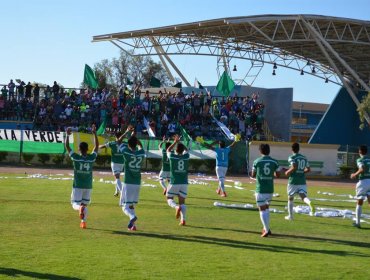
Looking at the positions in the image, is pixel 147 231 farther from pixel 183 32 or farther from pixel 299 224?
pixel 183 32

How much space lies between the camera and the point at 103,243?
1108 cm

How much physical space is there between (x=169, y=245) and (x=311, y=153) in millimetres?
28524

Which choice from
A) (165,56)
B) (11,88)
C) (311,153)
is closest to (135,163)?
(311,153)

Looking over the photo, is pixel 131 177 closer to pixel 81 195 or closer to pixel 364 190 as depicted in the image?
pixel 81 195

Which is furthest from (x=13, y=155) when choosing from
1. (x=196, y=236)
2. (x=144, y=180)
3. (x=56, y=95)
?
(x=196, y=236)

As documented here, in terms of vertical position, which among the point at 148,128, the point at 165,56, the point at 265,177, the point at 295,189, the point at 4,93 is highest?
the point at 165,56

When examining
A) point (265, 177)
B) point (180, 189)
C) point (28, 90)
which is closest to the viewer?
point (265, 177)

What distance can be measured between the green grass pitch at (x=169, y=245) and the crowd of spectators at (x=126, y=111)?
70.9 ft

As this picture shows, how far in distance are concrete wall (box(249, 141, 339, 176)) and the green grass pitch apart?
2015 cm

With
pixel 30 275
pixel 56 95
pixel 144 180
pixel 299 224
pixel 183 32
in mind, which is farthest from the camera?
pixel 183 32

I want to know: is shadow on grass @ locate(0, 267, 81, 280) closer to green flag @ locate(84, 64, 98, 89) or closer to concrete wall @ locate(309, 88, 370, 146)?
green flag @ locate(84, 64, 98, 89)

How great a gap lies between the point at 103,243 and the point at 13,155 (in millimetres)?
25604

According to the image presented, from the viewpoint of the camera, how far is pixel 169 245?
1116cm

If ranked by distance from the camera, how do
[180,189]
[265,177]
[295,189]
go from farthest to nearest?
[295,189] < [180,189] < [265,177]
